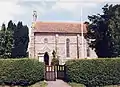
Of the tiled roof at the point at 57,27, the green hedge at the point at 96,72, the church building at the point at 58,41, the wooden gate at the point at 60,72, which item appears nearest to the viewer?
the green hedge at the point at 96,72

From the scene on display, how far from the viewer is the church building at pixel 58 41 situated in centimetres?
6650

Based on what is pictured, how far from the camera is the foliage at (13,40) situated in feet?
194

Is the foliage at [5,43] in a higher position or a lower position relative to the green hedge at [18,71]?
higher

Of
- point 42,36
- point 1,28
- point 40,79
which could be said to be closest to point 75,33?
point 42,36

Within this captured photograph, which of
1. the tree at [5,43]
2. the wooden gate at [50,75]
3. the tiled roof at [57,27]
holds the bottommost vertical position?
the wooden gate at [50,75]

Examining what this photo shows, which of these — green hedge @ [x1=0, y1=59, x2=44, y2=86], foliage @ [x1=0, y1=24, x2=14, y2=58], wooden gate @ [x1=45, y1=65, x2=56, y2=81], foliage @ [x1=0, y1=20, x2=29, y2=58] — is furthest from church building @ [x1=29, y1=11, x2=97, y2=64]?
green hedge @ [x1=0, y1=59, x2=44, y2=86]

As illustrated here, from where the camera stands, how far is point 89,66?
3105cm

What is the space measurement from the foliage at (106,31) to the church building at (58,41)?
36.9 feet

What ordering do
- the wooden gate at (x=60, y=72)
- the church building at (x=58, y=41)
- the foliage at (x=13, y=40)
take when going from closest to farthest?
the wooden gate at (x=60, y=72) < the foliage at (x=13, y=40) < the church building at (x=58, y=41)

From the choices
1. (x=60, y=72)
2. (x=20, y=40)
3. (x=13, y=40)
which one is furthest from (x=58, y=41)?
(x=60, y=72)

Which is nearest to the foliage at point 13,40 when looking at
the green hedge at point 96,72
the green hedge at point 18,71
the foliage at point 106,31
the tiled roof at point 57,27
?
the tiled roof at point 57,27

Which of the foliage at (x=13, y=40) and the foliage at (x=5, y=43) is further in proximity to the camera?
the foliage at (x=13, y=40)

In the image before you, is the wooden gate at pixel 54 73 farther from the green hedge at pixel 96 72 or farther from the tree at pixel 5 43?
the tree at pixel 5 43

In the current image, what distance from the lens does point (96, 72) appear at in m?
30.8
